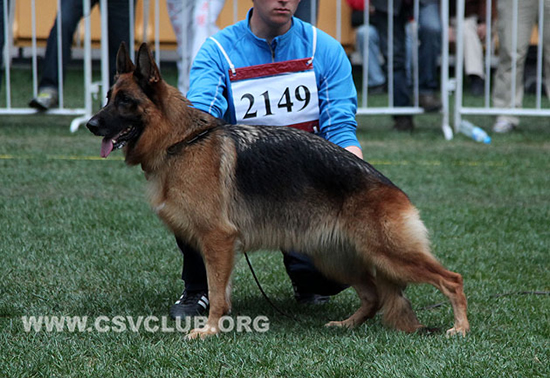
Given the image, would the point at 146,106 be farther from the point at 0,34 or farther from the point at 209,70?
the point at 0,34

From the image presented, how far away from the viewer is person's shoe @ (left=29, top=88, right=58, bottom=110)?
28.7ft

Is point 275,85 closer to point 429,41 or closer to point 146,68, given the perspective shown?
point 146,68

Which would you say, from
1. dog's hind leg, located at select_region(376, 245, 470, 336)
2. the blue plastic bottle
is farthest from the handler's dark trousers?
the blue plastic bottle

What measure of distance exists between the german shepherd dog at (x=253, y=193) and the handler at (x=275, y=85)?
40 centimetres

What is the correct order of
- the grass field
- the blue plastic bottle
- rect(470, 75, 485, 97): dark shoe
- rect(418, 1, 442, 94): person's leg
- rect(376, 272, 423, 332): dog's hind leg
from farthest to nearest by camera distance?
rect(470, 75, 485, 97): dark shoe → rect(418, 1, 442, 94): person's leg → the blue plastic bottle → rect(376, 272, 423, 332): dog's hind leg → the grass field

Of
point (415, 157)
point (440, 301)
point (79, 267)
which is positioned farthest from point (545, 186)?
point (79, 267)

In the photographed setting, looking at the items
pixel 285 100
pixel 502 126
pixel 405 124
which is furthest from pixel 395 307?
pixel 502 126

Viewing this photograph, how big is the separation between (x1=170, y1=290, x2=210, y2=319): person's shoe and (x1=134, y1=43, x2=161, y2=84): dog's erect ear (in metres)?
1.17

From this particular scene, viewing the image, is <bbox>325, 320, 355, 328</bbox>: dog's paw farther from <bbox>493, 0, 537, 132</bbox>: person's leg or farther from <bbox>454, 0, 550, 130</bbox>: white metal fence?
<bbox>493, 0, 537, 132</bbox>: person's leg

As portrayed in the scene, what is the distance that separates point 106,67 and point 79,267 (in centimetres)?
487

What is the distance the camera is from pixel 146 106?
11.7ft

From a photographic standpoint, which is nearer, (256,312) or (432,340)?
(432,340)

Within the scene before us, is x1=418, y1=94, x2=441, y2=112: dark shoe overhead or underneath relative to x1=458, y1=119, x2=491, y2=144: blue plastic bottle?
overhead

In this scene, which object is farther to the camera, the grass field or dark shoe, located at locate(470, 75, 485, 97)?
dark shoe, located at locate(470, 75, 485, 97)
